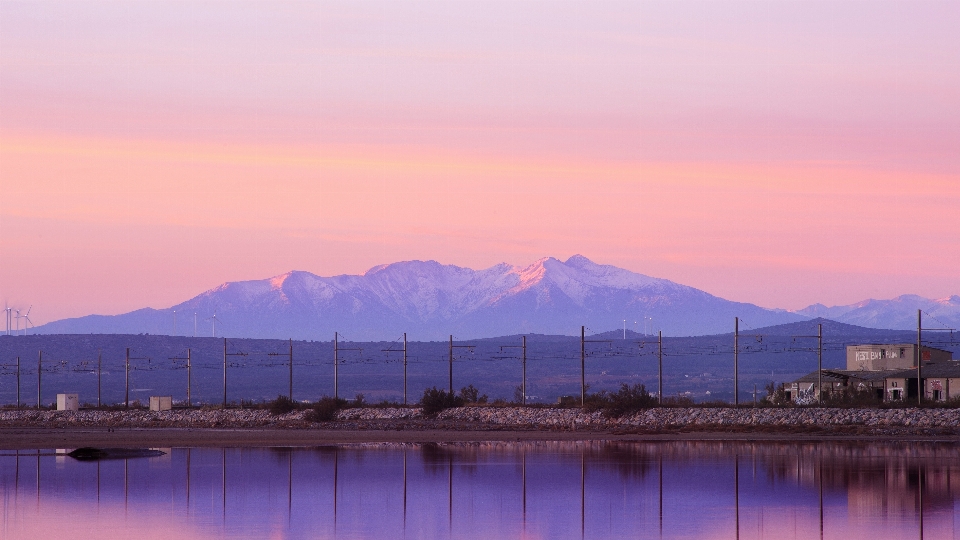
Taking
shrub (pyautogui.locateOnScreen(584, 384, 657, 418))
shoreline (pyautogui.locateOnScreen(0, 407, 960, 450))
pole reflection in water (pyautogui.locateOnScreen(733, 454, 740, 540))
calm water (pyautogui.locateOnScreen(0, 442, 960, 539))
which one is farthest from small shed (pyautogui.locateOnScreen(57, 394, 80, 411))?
pole reflection in water (pyautogui.locateOnScreen(733, 454, 740, 540))

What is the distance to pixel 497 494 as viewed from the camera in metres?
29.3

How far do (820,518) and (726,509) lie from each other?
2.02 m

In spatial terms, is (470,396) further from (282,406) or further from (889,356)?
(889,356)

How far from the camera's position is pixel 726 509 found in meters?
26.1

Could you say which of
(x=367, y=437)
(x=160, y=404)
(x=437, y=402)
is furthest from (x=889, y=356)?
(x=160, y=404)

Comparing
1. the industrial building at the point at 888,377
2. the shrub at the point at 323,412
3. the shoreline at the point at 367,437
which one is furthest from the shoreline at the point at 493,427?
the industrial building at the point at 888,377

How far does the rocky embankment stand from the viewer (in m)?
57.1

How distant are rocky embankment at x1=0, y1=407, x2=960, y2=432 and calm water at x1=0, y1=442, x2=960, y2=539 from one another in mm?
14024

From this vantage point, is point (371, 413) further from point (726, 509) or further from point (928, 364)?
point (726, 509)

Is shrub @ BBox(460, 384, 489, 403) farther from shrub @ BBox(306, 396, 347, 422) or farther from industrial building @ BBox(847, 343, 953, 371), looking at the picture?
industrial building @ BBox(847, 343, 953, 371)

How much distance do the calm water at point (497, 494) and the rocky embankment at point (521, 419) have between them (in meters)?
14.0

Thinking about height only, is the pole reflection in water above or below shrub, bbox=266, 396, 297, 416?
above

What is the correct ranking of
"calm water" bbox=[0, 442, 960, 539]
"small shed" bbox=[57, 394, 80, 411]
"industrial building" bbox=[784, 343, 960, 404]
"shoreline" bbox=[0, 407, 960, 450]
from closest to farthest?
1. "calm water" bbox=[0, 442, 960, 539]
2. "shoreline" bbox=[0, 407, 960, 450]
3. "industrial building" bbox=[784, 343, 960, 404]
4. "small shed" bbox=[57, 394, 80, 411]

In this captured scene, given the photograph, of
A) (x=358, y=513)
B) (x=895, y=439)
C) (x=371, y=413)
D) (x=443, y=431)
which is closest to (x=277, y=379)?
(x=371, y=413)
